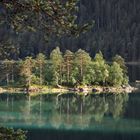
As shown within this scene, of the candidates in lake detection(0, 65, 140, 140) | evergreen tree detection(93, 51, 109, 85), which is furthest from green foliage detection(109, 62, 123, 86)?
lake detection(0, 65, 140, 140)

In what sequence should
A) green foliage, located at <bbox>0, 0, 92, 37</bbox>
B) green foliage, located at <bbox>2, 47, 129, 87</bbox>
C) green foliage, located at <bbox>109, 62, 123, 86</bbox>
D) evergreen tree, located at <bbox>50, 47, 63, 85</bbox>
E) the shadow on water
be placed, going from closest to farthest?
green foliage, located at <bbox>0, 0, 92, 37</bbox>, the shadow on water, green foliage, located at <bbox>2, 47, 129, 87</bbox>, evergreen tree, located at <bbox>50, 47, 63, 85</bbox>, green foliage, located at <bbox>109, 62, 123, 86</bbox>

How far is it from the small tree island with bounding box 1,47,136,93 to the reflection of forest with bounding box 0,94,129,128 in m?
14.0

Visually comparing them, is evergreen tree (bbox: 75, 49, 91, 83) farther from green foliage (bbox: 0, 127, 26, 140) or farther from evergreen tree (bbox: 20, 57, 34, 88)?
green foliage (bbox: 0, 127, 26, 140)

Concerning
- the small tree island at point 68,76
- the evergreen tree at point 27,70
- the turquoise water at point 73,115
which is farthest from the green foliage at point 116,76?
the evergreen tree at point 27,70

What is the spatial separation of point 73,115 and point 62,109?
1103cm

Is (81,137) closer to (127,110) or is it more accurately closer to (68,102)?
(127,110)

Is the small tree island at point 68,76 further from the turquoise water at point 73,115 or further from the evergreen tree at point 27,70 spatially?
the turquoise water at point 73,115

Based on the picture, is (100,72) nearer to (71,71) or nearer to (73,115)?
(71,71)

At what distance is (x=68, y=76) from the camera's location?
15875cm

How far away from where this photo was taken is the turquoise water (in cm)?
7869

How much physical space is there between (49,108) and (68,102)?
12.7m

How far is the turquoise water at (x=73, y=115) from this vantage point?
7869 cm

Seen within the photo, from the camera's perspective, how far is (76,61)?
16562 centimetres

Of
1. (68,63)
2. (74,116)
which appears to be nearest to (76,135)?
(74,116)
